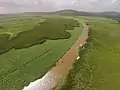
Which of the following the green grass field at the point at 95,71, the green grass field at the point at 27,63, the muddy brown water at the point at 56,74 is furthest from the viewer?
the green grass field at the point at 27,63

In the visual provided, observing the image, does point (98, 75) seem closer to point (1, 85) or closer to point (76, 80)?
point (76, 80)

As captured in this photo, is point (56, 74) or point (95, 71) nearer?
point (56, 74)

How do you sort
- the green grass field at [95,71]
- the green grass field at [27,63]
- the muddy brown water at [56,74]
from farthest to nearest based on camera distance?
the green grass field at [27,63]
the muddy brown water at [56,74]
the green grass field at [95,71]

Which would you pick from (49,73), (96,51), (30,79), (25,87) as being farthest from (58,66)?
(96,51)

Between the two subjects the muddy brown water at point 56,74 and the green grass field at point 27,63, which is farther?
the green grass field at point 27,63

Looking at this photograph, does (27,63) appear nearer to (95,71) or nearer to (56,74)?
(56,74)

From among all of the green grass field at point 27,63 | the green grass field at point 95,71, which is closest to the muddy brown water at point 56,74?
the green grass field at point 27,63

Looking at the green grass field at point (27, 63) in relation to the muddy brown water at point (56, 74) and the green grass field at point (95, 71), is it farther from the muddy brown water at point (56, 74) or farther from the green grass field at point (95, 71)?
the green grass field at point (95, 71)

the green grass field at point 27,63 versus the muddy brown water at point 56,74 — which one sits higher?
the green grass field at point 27,63

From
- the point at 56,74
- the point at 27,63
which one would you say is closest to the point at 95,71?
the point at 56,74

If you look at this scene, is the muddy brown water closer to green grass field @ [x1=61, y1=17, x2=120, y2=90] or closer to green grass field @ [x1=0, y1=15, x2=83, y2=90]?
green grass field @ [x1=0, y1=15, x2=83, y2=90]
